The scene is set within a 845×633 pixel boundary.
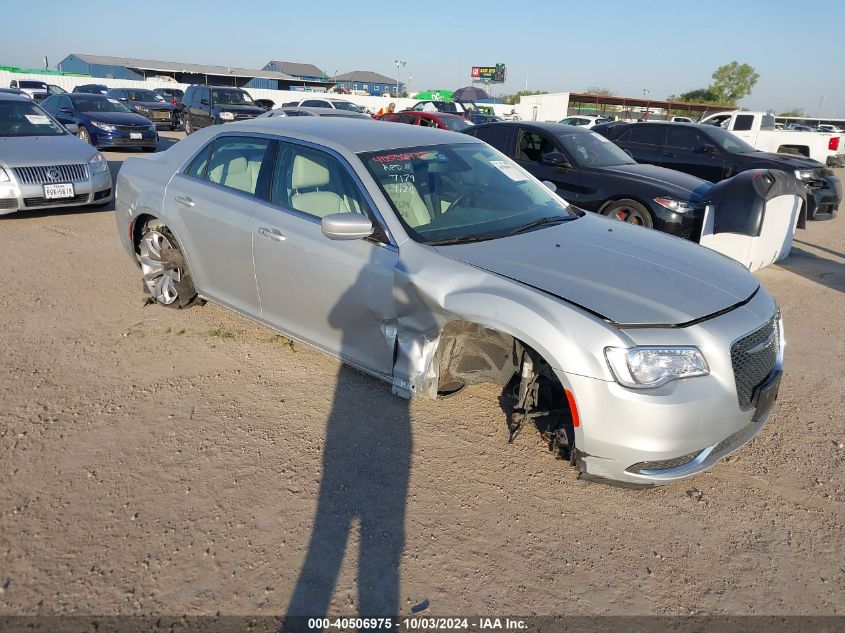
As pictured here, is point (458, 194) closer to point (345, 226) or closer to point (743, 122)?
point (345, 226)

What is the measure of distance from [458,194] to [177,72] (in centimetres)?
6812

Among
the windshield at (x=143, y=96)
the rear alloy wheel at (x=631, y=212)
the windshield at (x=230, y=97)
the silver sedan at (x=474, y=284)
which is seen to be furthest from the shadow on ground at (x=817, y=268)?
the windshield at (x=143, y=96)

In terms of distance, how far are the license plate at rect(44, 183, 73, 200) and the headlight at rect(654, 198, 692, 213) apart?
7638 mm

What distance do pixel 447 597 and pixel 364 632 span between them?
14.2 inches

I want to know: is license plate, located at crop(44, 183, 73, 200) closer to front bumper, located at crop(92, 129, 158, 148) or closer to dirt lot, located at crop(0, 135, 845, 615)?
dirt lot, located at crop(0, 135, 845, 615)

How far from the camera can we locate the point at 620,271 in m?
3.23

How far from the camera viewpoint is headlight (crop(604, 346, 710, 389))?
8.89ft

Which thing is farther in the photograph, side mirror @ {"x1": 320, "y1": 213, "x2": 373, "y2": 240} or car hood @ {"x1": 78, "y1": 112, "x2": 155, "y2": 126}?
car hood @ {"x1": 78, "y1": 112, "x2": 155, "y2": 126}

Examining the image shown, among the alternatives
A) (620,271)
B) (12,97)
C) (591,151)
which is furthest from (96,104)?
(620,271)

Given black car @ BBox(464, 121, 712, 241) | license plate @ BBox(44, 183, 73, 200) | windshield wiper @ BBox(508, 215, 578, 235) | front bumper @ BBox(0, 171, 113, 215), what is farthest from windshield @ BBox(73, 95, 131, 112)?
windshield wiper @ BBox(508, 215, 578, 235)

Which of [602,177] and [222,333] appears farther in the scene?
[602,177]

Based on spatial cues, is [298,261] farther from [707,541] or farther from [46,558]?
[707,541]

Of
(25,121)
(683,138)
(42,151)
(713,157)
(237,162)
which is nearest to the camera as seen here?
(237,162)

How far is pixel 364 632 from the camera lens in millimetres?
2287
